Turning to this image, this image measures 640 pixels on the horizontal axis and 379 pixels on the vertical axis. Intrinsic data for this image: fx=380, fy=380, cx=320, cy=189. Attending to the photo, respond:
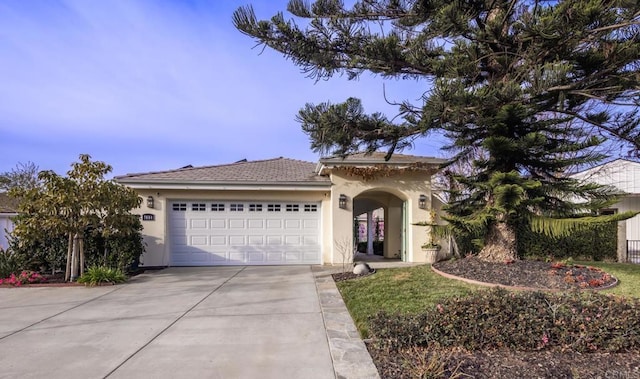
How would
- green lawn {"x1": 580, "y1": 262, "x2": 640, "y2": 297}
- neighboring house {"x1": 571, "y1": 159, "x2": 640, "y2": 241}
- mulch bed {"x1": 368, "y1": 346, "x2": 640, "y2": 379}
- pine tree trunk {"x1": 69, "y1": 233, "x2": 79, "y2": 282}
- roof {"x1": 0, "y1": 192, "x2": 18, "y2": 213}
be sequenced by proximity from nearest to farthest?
mulch bed {"x1": 368, "y1": 346, "x2": 640, "y2": 379}, green lawn {"x1": 580, "y1": 262, "x2": 640, "y2": 297}, pine tree trunk {"x1": 69, "y1": 233, "x2": 79, "y2": 282}, neighboring house {"x1": 571, "y1": 159, "x2": 640, "y2": 241}, roof {"x1": 0, "y1": 192, "x2": 18, "y2": 213}

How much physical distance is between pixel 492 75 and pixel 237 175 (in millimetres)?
7935

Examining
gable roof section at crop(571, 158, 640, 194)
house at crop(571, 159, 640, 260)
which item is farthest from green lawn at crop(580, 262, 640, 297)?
gable roof section at crop(571, 158, 640, 194)

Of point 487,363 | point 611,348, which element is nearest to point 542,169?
point 611,348

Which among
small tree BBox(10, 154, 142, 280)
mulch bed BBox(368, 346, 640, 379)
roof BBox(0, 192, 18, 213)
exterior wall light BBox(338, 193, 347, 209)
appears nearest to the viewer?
mulch bed BBox(368, 346, 640, 379)

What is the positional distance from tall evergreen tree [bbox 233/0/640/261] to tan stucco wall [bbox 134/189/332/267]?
4.37 metres

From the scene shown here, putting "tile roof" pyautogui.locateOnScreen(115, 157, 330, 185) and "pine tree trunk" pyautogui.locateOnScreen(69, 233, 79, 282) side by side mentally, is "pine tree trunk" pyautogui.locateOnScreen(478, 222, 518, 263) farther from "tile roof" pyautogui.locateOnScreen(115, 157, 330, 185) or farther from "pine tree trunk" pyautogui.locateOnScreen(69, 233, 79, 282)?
"pine tree trunk" pyautogui.locateOnScreen(69, 233, 79, 282)

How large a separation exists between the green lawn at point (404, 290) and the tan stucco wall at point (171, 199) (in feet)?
12.7

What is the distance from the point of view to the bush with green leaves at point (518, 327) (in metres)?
4.18

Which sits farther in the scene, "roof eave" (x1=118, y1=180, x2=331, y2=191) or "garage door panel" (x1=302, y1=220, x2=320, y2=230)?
"garage door panel" (x1=302, y1=220, x2=320, y2=230)

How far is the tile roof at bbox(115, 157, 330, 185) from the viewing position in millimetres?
11672

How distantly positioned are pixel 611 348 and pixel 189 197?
10887 mm

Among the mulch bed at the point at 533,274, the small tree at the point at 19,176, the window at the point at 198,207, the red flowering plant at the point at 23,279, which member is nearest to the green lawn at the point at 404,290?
the mulch bed at the point at 533,274

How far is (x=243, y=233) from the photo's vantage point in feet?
40.0

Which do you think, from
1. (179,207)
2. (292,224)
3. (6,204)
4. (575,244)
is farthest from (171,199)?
(6,204)
